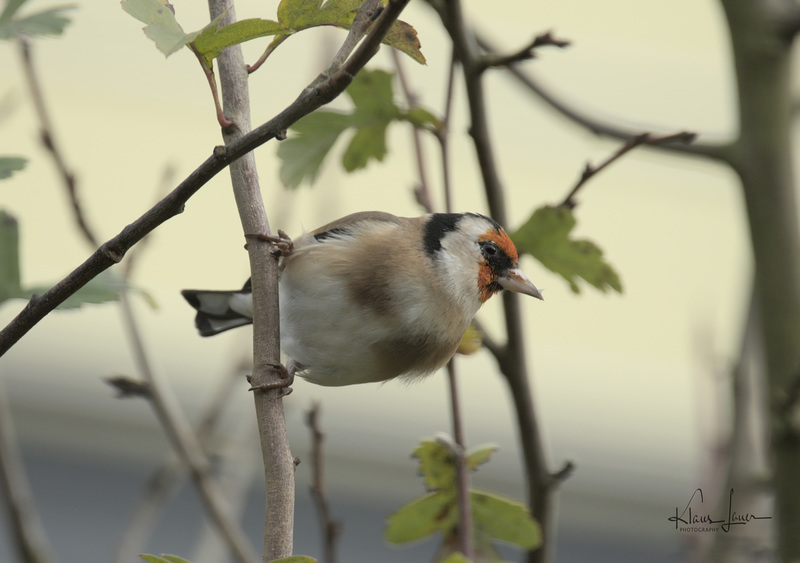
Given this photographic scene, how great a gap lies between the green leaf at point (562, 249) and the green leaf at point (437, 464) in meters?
0.43

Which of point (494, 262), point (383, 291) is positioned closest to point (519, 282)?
point (494, 262)

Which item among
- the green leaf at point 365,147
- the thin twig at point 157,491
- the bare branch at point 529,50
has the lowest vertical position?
the thin twig at point 157,491

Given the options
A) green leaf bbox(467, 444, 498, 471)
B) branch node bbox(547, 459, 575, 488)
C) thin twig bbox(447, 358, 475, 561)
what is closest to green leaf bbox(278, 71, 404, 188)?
thin twig bbox(447, 358, 475, 561)

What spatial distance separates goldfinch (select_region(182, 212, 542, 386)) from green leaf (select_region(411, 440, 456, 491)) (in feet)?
1.22

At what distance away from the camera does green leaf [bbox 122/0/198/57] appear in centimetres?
102

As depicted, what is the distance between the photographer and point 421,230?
221 cm

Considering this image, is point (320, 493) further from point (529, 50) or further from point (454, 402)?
point (529, 50)

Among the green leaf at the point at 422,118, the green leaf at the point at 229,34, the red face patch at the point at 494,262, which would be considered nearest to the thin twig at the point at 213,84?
the green leaf at the point at 229,34

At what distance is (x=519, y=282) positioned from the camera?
210 cm

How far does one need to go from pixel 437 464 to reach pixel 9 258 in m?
0.80

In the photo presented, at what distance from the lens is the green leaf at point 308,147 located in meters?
1.84

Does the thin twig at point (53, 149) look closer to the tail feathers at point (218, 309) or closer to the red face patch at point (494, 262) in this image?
the tail feathers at point (218, 309)

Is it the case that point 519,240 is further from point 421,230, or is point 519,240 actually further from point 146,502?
point 146,502

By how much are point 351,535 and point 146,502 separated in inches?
183
